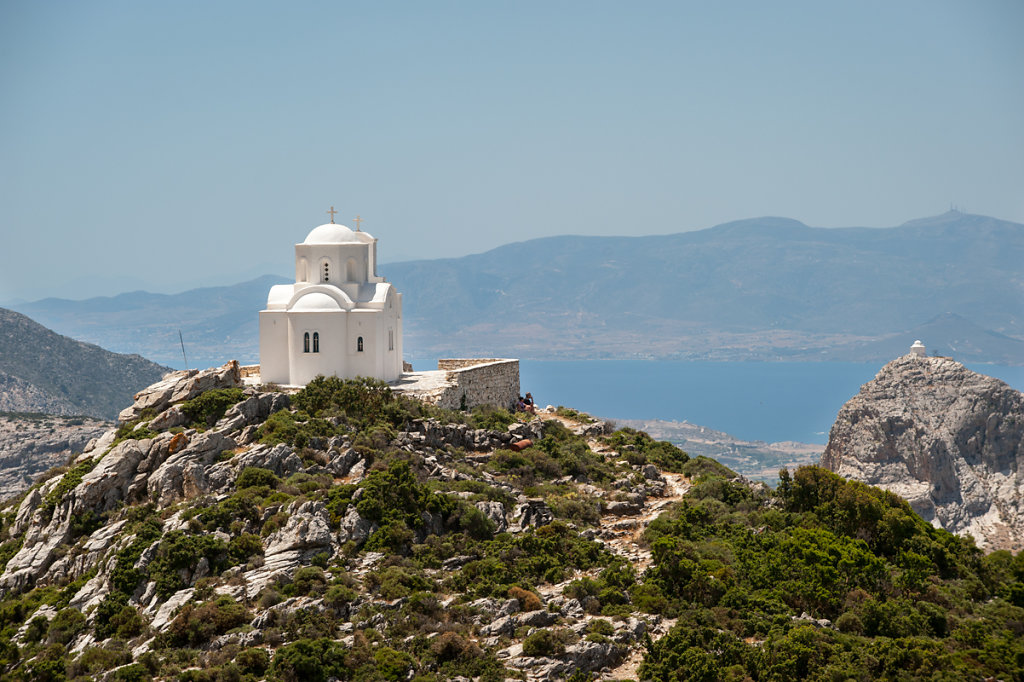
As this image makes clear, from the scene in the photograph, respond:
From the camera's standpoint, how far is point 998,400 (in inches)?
4434

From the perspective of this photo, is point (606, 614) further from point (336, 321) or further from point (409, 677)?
point (336, 321)

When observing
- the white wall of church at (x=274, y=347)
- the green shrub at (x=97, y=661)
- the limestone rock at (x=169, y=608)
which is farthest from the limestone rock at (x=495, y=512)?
the white wall of church at (x=274, y=347)

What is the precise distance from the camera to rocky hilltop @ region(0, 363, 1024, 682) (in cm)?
2795

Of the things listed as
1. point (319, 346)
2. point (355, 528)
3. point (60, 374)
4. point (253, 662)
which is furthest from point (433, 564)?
point (60, 374)

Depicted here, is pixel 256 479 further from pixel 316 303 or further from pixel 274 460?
pixel 316 303

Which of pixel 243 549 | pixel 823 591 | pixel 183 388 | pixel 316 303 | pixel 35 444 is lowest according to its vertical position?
pixel 35 444

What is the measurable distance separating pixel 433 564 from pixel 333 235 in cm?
2017

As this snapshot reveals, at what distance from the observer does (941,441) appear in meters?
110

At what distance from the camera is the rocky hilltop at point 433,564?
1101 inches

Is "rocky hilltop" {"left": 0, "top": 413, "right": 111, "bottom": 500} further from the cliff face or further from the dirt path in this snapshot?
the cliff face

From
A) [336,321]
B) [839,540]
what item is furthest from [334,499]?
[839,540]

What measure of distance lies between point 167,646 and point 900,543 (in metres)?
23.3

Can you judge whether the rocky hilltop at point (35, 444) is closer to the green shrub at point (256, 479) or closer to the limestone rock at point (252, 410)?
the limestone rock at point (252, 410)

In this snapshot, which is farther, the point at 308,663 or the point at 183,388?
the point at 183,388
